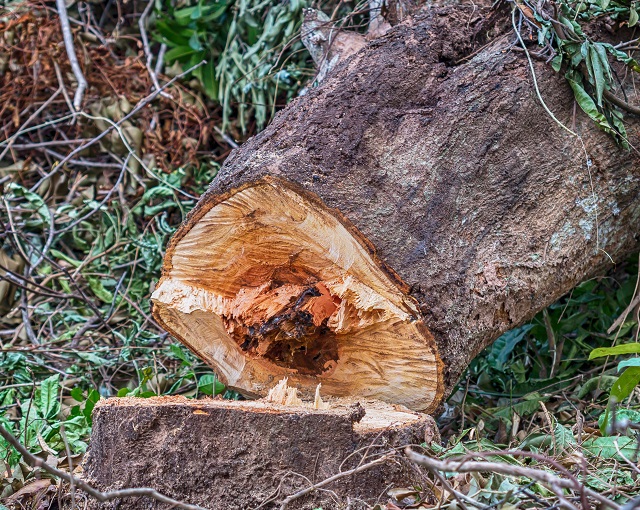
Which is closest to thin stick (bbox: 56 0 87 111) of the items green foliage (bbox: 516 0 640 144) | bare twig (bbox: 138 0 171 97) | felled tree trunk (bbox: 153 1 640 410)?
bare twig (bbox: 138 0 171 97)

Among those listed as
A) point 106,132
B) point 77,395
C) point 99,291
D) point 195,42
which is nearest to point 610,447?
point 77,395

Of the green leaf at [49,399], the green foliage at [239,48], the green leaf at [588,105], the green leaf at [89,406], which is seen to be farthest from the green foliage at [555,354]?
the green foliage at [239,48]

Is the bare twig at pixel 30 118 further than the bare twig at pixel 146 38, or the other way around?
the bare twig at pixel 146 38

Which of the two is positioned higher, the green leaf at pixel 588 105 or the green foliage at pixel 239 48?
the green leaf at pixel 588 105

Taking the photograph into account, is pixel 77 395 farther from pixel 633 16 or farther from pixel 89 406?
pixel 633 16

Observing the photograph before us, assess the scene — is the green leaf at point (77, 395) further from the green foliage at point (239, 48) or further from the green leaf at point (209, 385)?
the green foliage at point (239, 48)

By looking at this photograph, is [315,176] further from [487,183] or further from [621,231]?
Result: [621,231]
